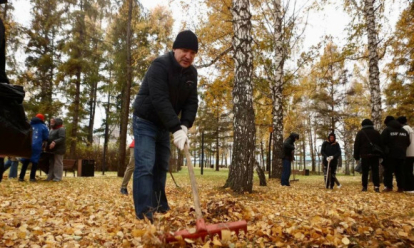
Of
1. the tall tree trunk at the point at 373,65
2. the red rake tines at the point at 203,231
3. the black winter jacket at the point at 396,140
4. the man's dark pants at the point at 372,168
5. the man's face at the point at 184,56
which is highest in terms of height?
the tall tree trunk at the point at 373,65

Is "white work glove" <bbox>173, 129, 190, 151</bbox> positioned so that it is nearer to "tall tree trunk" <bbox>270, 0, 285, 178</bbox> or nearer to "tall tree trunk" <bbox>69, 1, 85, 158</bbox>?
→ "tall tree trunk" <bbox>270, 0, 285, 178</bbox>

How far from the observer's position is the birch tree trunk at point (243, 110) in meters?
5.94

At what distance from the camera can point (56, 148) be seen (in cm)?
876

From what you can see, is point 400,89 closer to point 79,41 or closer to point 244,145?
point 244,145

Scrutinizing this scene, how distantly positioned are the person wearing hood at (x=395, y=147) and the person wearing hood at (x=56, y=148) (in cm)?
A: 905

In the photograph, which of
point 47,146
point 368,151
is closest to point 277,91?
point 368,151

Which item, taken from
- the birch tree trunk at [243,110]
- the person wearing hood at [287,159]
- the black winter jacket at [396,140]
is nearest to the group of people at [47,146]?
the birch tree trunk at [243,110]

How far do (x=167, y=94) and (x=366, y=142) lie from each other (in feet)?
21.6

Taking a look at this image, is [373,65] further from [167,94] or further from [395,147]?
[167,94]

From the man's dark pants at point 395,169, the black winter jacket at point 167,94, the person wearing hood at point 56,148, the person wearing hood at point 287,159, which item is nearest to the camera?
the black winter jacket at point 167,94

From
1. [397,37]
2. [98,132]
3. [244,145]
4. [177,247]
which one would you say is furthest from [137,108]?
[98,132]

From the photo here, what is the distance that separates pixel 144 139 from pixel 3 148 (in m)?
1.33

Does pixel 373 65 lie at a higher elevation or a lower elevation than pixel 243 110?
higher

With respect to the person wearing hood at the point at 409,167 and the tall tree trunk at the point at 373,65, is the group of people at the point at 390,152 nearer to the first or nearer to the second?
the person wearing hood at the point at 409,167
